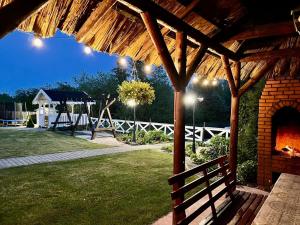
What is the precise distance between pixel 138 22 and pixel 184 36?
27.4 inches

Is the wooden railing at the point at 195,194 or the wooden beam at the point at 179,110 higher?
the wooden beam at the point at 179,110

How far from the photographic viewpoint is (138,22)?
156 inches

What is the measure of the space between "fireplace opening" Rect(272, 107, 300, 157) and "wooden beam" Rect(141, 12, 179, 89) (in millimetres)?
4329

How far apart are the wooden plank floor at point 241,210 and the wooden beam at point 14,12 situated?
354 cm

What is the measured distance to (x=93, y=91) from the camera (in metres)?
31.1

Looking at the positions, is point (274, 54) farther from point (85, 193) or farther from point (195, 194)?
point (85, 193)

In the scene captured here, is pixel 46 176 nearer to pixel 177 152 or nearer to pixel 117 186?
pixel 117 186

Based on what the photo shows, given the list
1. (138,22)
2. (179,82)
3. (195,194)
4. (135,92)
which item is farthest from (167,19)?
(135,92)

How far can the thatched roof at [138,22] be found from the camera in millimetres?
3305

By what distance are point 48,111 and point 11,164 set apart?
48.9ft

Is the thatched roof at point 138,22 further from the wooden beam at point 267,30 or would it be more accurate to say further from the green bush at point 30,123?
the green bush at point 30,123

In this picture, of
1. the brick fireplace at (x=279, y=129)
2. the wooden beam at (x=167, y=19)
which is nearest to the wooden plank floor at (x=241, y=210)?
the brick fireplace at (x=279, y=129)

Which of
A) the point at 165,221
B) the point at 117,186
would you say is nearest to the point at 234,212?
the point at 165,221

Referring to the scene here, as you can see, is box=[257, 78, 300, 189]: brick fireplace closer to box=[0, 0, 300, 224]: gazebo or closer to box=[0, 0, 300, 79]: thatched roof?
box=[0, 0, 300, 224]: gazebo
